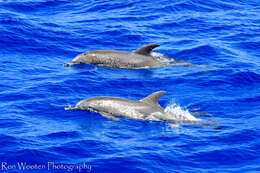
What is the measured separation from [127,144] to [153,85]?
18.7 ft

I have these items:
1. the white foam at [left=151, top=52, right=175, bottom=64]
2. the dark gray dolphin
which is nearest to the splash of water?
the dark gray dolphin

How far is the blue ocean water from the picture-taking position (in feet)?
43.3

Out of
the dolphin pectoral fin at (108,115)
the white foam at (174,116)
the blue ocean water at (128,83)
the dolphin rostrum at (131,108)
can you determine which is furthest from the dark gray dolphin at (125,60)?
the dolphin pectoral fin at (108,115)

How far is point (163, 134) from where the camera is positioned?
14.6 meters

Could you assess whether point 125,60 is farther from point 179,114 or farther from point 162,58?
point 179,114

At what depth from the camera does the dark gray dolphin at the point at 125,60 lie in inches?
858

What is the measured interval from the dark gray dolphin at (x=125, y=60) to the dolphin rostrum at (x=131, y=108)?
5.16 metres

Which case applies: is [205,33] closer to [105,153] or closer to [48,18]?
[48,18]

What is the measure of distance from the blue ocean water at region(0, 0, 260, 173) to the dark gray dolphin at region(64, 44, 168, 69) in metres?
0.52

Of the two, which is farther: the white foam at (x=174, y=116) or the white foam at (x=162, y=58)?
the white foam at (x=162, y=58)

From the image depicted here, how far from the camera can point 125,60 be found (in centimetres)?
2192

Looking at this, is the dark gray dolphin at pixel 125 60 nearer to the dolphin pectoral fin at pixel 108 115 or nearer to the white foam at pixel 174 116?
the white foam at pixel 174 116

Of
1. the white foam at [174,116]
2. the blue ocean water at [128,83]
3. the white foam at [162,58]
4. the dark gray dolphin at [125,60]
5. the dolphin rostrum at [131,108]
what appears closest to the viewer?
the blue ocean water at [128,83]

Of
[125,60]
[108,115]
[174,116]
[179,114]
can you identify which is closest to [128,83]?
[125,60]
